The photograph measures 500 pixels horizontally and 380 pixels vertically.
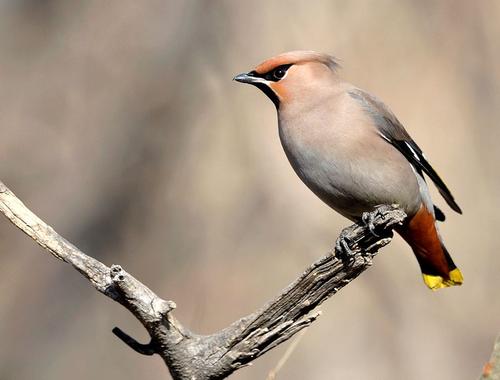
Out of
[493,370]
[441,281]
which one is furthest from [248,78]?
[493,370]

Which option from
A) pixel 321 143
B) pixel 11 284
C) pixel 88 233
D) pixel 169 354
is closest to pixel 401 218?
pixel 321 143

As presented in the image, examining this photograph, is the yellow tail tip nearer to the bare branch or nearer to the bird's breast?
the bird's breast

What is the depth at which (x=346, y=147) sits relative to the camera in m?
4.94

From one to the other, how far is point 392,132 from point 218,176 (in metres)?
3.20

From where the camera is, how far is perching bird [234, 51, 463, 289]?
4938 millimetres

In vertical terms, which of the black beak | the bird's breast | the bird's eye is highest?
the black beak

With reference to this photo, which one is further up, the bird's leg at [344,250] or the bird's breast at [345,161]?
the bird's breast at [345,161]

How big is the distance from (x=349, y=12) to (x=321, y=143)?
3.81 metres

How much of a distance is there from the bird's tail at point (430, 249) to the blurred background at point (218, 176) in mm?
2173

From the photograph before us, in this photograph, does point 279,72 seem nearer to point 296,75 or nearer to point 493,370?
point 296,75

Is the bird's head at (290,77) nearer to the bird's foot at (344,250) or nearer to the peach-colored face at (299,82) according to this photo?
the peach-colored face at (299,82)

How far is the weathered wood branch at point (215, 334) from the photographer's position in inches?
146

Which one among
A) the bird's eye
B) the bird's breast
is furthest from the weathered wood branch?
the bird's eye

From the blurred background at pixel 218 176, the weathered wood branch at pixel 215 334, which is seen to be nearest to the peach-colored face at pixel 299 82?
the weathered wood branch at pixel 215 334
